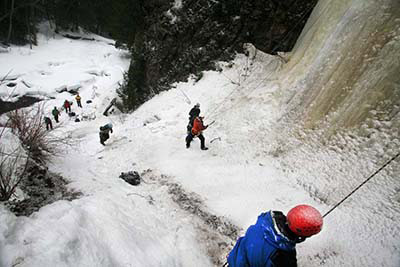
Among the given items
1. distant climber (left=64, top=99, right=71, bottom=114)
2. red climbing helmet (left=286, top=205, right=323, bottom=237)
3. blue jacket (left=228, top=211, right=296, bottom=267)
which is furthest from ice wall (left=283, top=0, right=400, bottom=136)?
distant climber (left=64, top=99, right=71, bottom=114)

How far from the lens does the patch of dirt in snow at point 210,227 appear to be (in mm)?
4612

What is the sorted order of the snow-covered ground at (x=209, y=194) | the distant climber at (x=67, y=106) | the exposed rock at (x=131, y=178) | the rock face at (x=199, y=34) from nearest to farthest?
1. the snow-covered ground at (x=209, y=194)
2. the exposed rock at (x=131, y=178)
3. the rock face at (x=199, y=34)
4. the distant climber at (x=67, y=106)

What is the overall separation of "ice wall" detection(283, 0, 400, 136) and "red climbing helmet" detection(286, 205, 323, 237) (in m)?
4.43

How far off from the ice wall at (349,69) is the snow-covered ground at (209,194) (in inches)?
31.5

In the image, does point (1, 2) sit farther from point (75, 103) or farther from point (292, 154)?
point (292, 154)

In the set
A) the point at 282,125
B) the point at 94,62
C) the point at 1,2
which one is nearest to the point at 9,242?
the point at 282,125

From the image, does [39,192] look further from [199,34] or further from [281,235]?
[199,34]

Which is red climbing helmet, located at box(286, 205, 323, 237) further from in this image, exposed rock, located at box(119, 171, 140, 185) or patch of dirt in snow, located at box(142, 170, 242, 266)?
exposed rock, located at box(119, 171, 140, 185)

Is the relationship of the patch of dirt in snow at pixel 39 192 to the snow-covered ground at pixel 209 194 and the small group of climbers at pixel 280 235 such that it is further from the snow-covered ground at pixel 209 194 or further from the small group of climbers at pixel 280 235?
the small group of climbers at pixel 280 235

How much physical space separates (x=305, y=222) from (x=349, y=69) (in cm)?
578

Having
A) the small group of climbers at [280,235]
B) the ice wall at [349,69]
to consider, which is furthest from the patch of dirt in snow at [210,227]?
the ice wall at [349,69]

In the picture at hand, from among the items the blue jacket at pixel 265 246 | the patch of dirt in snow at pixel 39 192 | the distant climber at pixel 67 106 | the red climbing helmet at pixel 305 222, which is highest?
the red climbing helmet at pixel 305 222

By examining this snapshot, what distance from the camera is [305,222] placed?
228 cm

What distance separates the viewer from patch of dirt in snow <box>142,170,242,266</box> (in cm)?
461
